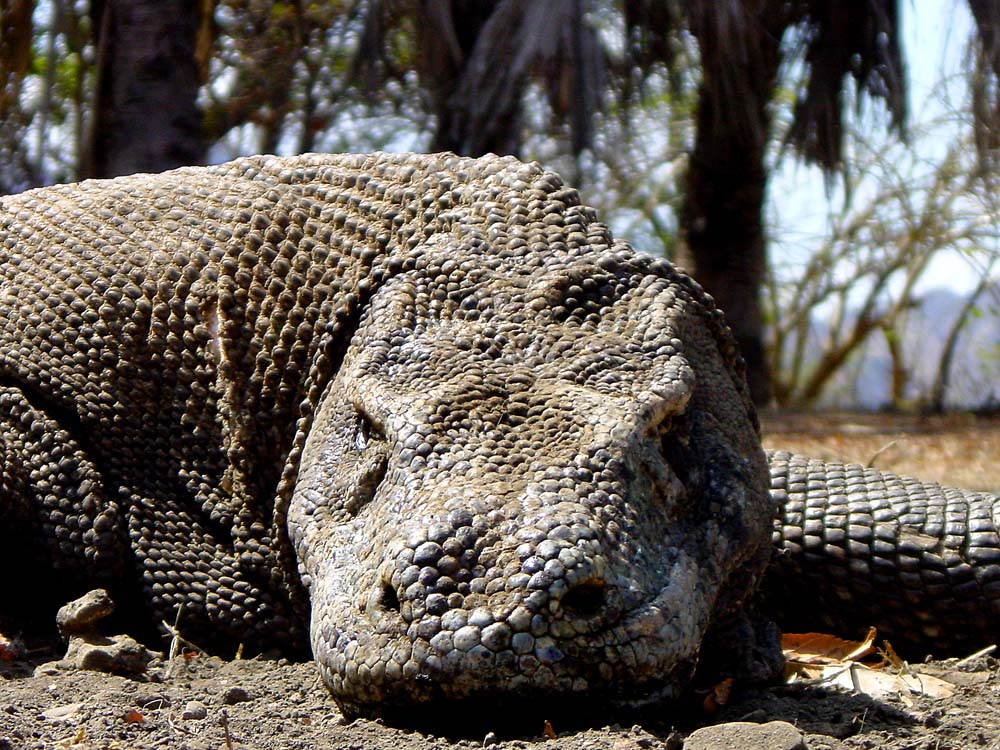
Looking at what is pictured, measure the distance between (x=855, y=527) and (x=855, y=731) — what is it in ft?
4.92

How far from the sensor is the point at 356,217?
3498 millimetres

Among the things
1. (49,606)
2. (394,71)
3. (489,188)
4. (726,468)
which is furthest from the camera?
(394,71)

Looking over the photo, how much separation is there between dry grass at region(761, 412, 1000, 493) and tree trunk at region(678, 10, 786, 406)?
108 centimetres

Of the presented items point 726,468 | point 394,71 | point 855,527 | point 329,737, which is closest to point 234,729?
point 329,737

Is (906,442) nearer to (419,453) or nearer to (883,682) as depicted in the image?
(883,682)

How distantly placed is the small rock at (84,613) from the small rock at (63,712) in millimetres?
665

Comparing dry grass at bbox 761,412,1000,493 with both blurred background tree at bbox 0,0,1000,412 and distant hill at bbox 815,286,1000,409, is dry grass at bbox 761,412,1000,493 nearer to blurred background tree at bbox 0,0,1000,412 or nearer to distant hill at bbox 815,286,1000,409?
blurred background tree at bbox 0,0,1000,412

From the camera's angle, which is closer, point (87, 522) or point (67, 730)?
point (67, 730)

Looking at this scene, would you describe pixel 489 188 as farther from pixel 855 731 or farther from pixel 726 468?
pixel 855 731

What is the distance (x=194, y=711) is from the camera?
2.63 meters

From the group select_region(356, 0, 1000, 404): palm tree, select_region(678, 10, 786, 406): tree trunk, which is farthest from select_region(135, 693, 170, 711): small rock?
select_region(678, 10, 786, 406): tree trunk

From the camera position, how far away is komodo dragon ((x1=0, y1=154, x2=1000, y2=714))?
2.28 m

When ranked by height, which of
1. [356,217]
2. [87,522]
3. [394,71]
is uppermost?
[394,71]

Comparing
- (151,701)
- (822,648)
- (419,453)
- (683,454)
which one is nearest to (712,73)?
(822,648)
